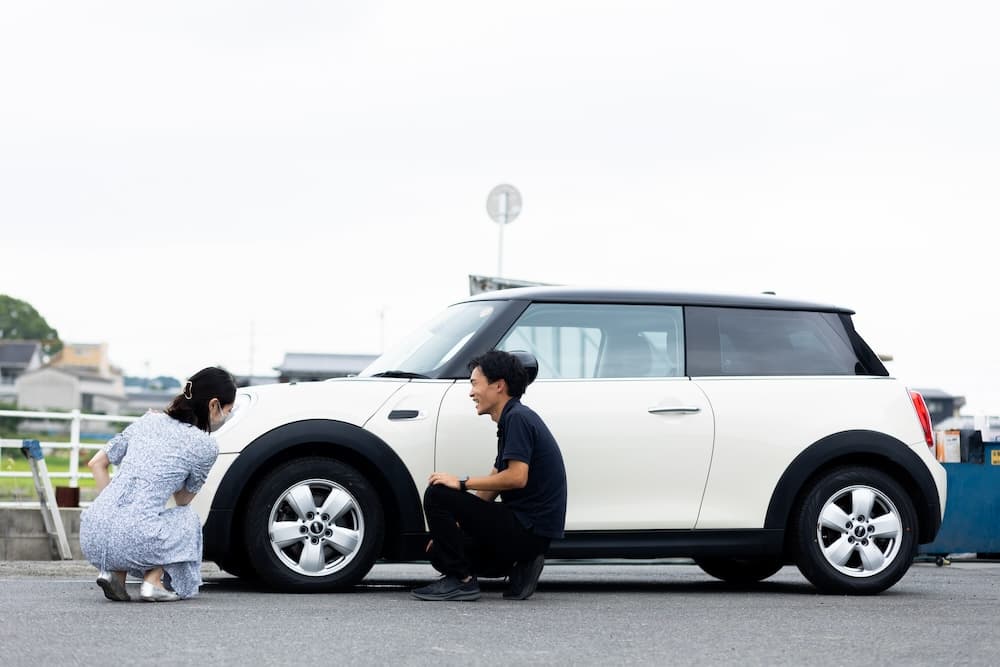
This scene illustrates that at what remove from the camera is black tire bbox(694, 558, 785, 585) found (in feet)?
32.3

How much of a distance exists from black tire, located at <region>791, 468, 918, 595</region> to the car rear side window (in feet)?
2.13

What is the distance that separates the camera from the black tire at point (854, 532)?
8633mm

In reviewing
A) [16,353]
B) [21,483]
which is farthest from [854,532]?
[16,353]

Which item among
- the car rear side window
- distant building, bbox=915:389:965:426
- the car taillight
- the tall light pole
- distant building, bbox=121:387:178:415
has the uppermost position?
the tall light pole

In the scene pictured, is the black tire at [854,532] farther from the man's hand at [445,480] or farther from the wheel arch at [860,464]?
the man's hand at [445,480]

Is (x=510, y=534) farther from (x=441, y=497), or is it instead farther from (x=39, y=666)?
(x=39, y=666)

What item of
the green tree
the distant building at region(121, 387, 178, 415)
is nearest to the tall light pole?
the distant building at region(121, 387, 178, 415)

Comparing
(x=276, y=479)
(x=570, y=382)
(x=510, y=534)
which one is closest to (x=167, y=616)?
(x=276, y=479)

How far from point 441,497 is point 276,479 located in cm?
86

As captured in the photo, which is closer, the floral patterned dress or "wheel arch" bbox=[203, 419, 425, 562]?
the floral patterned dress

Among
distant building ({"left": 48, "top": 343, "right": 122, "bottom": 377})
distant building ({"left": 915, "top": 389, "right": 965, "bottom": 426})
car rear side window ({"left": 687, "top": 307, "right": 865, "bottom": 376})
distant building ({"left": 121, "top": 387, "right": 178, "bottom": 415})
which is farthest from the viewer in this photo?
distant building ({"left": 48, "top": 343, "right": 122, "bottom": 377})

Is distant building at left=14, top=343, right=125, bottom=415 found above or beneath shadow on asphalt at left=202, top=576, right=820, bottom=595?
beneath

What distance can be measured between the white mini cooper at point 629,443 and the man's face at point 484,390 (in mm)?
346

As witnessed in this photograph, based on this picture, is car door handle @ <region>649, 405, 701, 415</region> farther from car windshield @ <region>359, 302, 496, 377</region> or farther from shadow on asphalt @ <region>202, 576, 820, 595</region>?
shadow on asphalt @ <region>202, 576, 820, 595</region>
